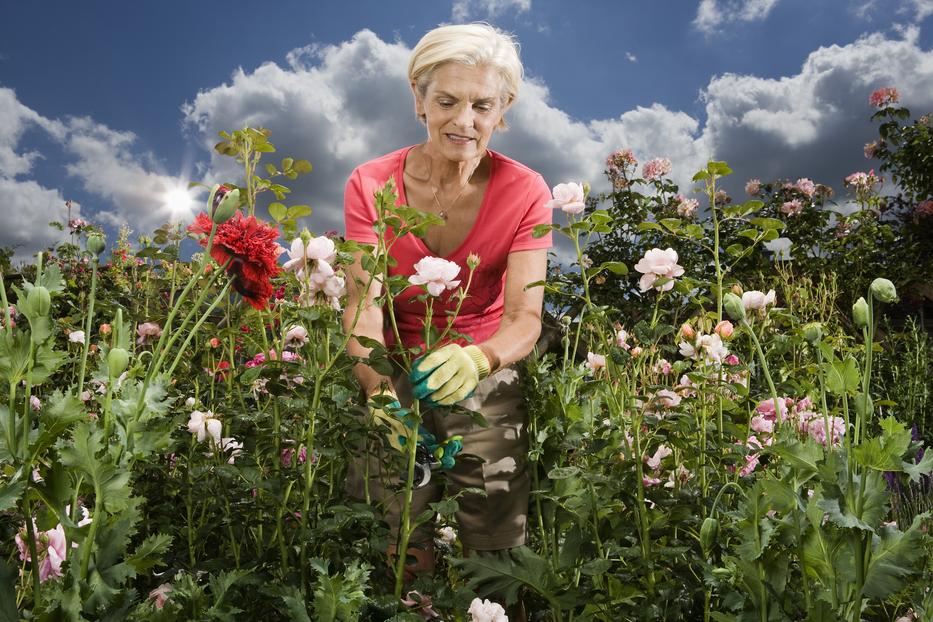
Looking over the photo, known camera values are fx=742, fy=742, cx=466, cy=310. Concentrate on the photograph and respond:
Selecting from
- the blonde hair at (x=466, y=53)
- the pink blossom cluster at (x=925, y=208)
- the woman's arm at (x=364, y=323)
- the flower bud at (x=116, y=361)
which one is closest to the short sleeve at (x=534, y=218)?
the blonde hair at (x=466, y=53)

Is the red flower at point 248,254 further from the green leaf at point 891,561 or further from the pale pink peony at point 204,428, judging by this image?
the green leaf at point 891,561

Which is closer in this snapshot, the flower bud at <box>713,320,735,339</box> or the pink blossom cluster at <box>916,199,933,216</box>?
the flower bud at <box>713,320,735,339</box>

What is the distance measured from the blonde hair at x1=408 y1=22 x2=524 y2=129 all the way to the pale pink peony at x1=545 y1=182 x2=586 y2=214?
0.38 metres

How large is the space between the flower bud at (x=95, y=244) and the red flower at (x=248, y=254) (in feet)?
0.54

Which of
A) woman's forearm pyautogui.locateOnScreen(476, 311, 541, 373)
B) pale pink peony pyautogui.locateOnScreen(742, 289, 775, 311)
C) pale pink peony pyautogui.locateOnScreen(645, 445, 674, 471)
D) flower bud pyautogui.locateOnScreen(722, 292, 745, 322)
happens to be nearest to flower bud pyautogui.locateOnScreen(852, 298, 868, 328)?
flower bud pyautogui.locateOnScreen(722, 292, 745, 322)

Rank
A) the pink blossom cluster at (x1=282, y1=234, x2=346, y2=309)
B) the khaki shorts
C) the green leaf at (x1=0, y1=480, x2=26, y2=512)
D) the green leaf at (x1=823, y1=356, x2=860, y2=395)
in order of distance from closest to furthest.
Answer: the green leaf at (x1=0, y1=480, x2=26, y2=512)
the green leaf at (x1=823, y1=356, x2=860, y2=395)
the pink blossom cluster at (x1=282, y1=234, x2=346, y2=309)
the khaki shorts

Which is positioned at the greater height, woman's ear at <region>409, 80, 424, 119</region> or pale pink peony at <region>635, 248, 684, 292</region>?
woman's ear at <region>409, 80, 424, 119</region>

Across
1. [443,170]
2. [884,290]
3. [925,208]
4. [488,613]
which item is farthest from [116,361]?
[925,208]

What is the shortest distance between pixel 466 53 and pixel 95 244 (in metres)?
1.06

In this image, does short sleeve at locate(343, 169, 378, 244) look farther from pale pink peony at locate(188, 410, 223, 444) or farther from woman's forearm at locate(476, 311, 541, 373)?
pale pink peony at locate(188, 410, 223, 444)

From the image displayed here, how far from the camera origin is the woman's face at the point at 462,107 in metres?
1.82

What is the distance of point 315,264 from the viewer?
1492 millimetres

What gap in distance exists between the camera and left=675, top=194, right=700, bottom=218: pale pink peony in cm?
552

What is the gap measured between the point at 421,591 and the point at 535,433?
0.52 m
